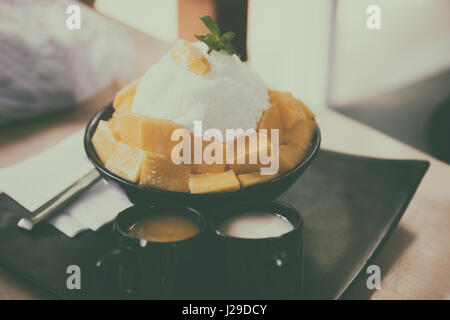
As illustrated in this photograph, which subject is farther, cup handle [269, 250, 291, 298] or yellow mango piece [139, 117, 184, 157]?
yellow mango piece [139, 117, 184, 157]

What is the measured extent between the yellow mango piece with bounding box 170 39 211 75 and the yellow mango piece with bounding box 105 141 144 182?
0.57ft


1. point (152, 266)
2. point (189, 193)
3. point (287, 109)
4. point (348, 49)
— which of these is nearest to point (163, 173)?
point (189, 193)

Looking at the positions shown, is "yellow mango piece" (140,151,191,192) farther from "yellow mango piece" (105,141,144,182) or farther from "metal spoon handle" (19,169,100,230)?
"metal spoon handle" (19,169,100,230)

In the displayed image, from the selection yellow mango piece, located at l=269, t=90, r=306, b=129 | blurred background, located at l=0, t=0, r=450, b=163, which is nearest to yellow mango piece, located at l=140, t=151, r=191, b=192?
yellow mango piece, located at l=269, t=90, r=306, b=129

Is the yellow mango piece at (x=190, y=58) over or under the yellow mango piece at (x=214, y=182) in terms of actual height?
over

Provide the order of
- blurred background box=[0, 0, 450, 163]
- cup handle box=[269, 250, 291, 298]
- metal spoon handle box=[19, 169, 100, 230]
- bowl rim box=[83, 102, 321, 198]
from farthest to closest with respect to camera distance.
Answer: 1. blurred background box=[0, 0, 450, 163]
2. metal spoon handle box=[19, 169, 100, 230]
3. bowl rim box=[83, 102, 321, 198]
4. cup handle box=[269, 250, 291, 298]

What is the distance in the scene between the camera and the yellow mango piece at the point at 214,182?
0.71 metres

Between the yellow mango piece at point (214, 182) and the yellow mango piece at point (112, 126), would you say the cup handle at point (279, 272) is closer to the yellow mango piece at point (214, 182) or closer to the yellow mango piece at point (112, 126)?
the yellow mango piece at point (214, 182)

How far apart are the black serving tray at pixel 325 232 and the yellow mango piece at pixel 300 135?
5.7 inches

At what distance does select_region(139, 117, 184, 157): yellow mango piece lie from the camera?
737 mm

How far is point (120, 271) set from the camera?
625 millimetres

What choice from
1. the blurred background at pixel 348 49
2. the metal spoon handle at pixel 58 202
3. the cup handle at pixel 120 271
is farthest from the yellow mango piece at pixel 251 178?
the blurred background at pixel 348 49

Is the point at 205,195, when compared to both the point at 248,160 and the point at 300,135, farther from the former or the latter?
the point at 300,135
